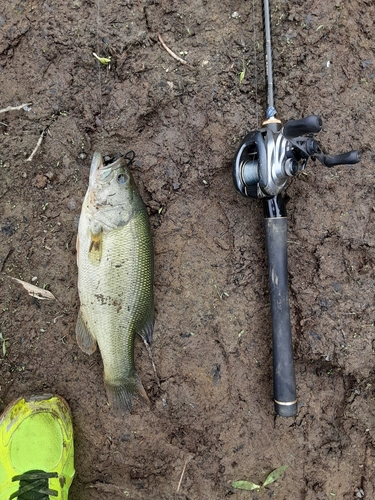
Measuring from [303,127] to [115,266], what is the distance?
4.84 feet

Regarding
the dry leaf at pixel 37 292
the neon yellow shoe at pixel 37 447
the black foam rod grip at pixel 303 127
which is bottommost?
the neon yellow shoe at pixel 37 447

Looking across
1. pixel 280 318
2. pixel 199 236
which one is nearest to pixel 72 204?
pixel 199 236

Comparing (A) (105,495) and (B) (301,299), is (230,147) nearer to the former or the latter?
(B) (301,299)

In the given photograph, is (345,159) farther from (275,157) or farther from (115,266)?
(115,266)

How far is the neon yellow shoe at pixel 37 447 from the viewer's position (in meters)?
3.22

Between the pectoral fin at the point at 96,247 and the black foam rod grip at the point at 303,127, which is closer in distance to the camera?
the black foam rod grip at the point at 303,127

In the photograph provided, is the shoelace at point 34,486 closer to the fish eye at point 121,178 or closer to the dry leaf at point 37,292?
the dry leaf at point 37,292

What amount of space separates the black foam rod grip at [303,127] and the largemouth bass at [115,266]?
112 cm

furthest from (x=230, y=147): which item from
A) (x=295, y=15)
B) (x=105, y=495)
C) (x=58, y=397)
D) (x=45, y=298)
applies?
(x=105, y=495)

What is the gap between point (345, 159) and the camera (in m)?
2.54

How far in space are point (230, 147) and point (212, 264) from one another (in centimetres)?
87

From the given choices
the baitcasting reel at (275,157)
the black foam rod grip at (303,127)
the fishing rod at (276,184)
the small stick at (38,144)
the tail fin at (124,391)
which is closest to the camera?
the black foam rod grip at (303,127)

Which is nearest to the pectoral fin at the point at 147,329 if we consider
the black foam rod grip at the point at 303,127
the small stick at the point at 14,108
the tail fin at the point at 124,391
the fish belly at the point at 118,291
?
the fish belly at the point at 118,291

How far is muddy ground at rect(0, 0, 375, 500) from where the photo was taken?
10.6 ft
